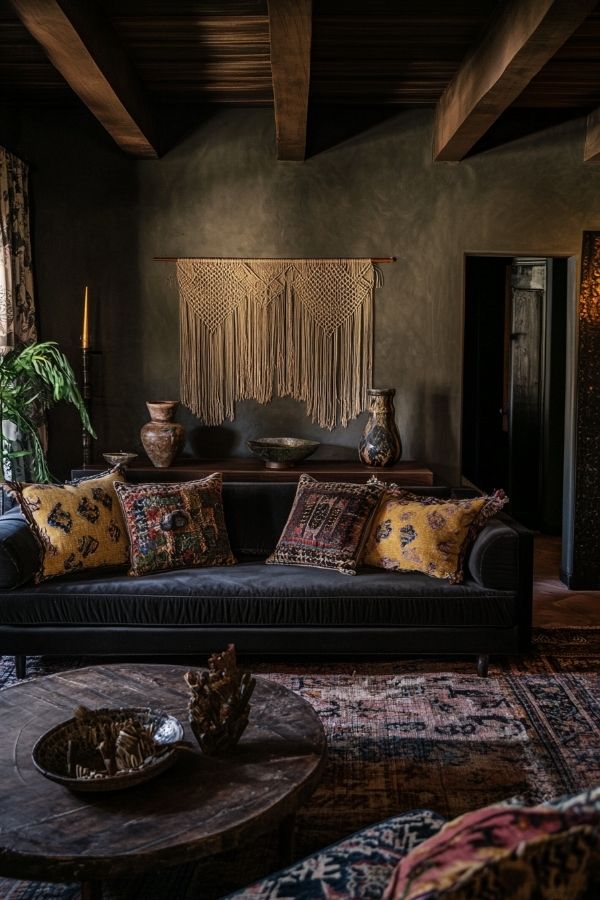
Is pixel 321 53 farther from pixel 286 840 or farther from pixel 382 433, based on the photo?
pixel 286 840

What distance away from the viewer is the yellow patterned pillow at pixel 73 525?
3.46 m

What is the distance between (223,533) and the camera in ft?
12.4

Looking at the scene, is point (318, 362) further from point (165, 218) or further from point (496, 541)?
point (496, 541)

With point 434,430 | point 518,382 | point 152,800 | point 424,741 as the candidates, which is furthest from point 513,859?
point 518,382

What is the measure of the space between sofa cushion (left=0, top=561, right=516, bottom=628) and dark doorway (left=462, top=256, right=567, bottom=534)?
3281 mm

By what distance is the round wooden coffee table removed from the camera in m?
1.65

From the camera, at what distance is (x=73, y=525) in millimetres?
3516

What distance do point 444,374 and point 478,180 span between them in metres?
1.10

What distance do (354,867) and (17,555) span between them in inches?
87.3

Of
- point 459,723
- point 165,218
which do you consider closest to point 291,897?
point 459,723

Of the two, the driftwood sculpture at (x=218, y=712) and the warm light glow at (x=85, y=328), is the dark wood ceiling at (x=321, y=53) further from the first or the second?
the driftwood sculpture at (x=218, y=712)

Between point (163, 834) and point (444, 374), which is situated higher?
point (444, 374)

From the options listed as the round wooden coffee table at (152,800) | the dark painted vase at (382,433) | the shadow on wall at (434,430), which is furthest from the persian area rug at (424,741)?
the shadow on wall at (434,430)

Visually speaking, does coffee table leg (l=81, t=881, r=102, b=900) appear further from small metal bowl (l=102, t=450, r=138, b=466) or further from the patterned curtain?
small metal bowl (l=102, t=450, r=138, b=466)
